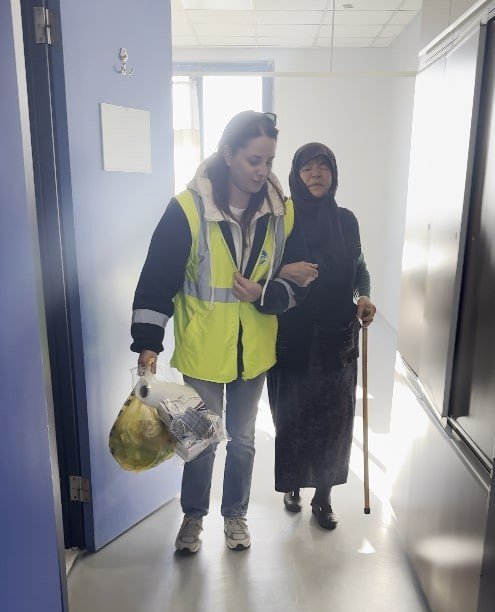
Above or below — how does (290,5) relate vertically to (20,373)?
above

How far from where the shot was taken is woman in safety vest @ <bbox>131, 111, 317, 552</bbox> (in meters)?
1.64

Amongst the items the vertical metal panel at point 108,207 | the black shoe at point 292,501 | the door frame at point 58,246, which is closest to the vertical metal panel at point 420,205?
the black shoe at point 292,501

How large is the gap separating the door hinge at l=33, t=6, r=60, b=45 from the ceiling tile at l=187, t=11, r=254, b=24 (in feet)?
10.4

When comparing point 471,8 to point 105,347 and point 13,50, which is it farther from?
point 105,347

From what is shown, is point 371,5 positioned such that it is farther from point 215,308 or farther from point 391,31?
point 215,308

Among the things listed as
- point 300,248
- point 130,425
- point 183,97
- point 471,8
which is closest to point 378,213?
point 183,97

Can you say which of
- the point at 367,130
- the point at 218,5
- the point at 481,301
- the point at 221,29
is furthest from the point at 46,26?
the point at 221,29

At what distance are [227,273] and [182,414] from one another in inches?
18.0

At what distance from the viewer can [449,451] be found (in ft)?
4.84

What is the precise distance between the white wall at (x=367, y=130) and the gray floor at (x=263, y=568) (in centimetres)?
129

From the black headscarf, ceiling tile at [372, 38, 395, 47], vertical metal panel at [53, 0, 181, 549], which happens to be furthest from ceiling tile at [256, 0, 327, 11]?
the black headscarf

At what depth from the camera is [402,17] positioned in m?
4.42

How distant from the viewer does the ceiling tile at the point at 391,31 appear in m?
4.63

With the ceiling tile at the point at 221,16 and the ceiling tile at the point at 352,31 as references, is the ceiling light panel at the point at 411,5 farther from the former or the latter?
the ceiling tile at the point at 221,16
